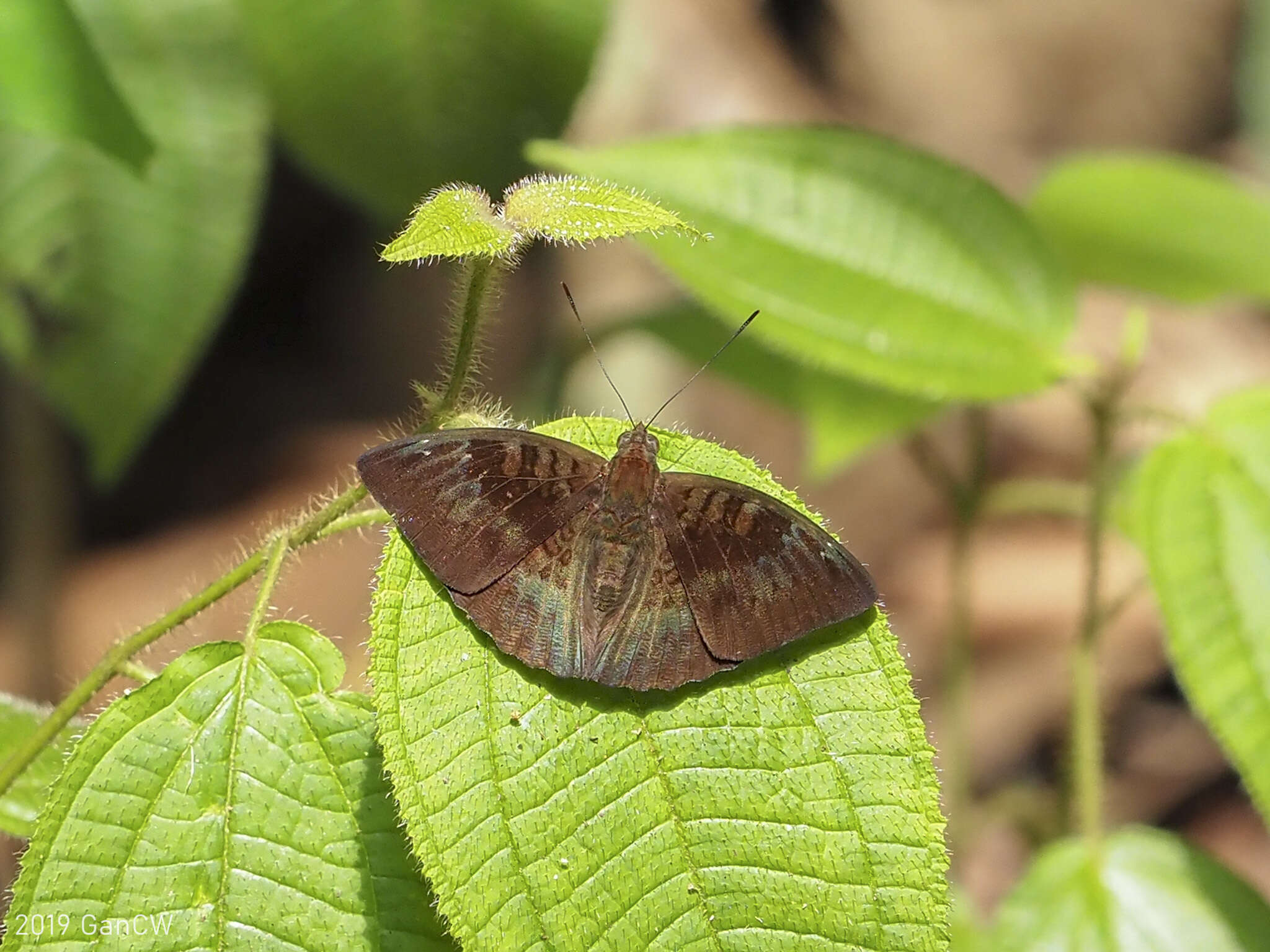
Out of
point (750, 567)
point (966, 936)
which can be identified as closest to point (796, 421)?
point (966, 936)

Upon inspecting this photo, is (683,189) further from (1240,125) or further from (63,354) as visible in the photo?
(1240,125)

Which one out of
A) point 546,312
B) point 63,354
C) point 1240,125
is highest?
point 1240,125

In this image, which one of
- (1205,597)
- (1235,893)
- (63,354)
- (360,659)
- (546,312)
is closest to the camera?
(1205,597)

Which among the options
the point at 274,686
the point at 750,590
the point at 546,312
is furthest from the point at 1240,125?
the point at 274,686

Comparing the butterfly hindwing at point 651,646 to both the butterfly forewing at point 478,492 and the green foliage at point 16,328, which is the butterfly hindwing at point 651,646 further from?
the green foliage at point 16,328

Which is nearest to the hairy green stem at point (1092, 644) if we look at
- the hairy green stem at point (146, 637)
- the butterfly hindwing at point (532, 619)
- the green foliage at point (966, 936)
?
the green foliage at point (966, 936)

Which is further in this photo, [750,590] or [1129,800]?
[1129,800]

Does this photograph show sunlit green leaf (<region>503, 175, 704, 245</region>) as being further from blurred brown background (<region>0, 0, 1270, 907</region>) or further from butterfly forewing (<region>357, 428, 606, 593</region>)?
blurred brown background (<region>0, 0, 1270, 907</region>)
